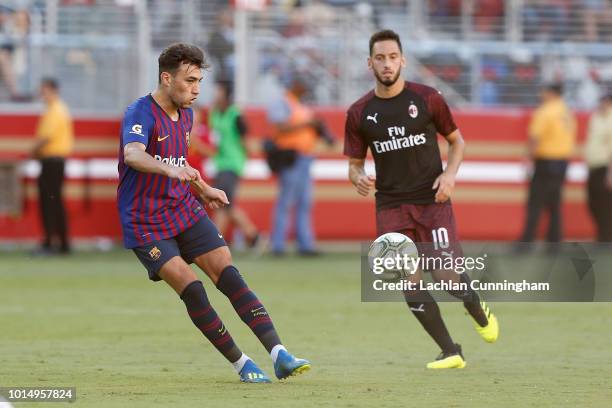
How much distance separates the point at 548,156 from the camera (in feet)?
65.4

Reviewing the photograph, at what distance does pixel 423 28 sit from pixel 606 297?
421 inches

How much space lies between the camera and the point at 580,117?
22.0m

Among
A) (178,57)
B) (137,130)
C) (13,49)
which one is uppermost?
(178,57)

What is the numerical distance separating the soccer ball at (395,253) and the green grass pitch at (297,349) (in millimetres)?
708

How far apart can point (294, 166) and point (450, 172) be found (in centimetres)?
1007

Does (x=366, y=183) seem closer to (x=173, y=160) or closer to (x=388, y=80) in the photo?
(x=388, y=80)

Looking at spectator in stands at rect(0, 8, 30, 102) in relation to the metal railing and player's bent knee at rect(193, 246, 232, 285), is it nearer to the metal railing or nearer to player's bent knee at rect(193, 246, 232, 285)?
the metal railing

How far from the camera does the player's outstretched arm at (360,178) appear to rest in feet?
30.9

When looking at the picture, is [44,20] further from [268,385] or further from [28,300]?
[268,385]

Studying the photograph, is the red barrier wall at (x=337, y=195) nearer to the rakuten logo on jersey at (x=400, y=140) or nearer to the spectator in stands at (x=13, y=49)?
the spectator in stands at (x=13, y=49)

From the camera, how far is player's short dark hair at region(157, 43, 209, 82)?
8445 mm

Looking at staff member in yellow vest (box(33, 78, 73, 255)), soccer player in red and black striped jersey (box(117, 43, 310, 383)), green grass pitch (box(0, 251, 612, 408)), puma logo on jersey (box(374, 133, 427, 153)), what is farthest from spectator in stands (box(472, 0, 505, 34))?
soccer player in red and black striped jersey (box(117, 43, 310, 383))

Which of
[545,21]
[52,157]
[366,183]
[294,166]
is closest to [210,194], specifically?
[366,183]

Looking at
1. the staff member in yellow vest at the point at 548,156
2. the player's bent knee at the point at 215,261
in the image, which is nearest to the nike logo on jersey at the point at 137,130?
the player's bent knee at the point at 215,261
